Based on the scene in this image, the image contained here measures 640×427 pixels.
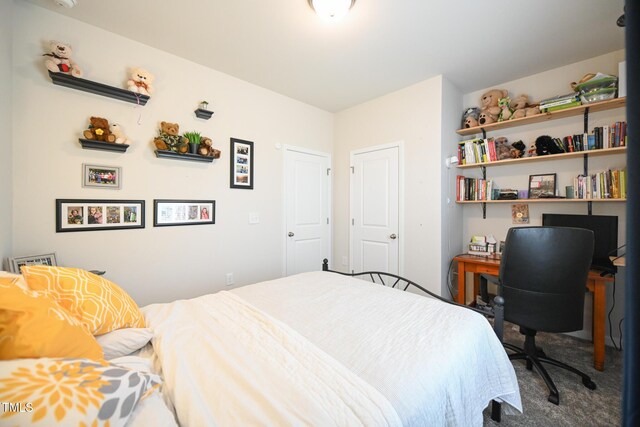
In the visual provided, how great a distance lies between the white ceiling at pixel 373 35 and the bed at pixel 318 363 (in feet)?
6.84

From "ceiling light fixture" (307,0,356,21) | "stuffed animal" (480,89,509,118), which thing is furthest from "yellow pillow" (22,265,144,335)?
"stuffed animal" (480,89,509,118)

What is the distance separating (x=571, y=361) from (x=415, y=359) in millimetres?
2196

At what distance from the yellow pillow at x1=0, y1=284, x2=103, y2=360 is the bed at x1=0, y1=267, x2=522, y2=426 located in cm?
17

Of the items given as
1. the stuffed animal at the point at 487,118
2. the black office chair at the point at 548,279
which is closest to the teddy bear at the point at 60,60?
the black office chair at the point at 548,279

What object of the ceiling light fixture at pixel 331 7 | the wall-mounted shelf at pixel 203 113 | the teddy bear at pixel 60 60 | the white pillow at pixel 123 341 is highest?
the ceiling light fixture at pixel 331 7

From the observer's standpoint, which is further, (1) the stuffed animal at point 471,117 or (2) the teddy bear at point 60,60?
(1) the stuffed animal at point 471,117

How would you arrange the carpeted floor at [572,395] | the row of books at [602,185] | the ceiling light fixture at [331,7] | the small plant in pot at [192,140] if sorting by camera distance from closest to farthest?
the carpeted floor at [572,395] → the ceiling light fixture at [331,7] → the row of books at [602,185] → the small plant in pot at [192,140]

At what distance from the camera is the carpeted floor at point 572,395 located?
1.49 metres

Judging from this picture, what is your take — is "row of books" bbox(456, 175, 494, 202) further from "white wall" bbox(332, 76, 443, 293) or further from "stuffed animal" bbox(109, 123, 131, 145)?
"stuffed animal" bbox(109, 123, 131, 145)

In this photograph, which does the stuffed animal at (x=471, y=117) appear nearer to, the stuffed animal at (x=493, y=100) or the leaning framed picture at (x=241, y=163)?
the stuffed animal at (x=493, y=100)

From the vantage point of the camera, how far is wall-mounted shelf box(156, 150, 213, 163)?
223 cm

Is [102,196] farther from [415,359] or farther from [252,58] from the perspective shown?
[415,359]

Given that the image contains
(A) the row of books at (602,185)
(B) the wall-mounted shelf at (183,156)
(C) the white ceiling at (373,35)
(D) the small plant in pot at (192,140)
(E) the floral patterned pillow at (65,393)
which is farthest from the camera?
(D) the small plant in pot at (192,140)

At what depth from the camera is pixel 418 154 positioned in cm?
291
